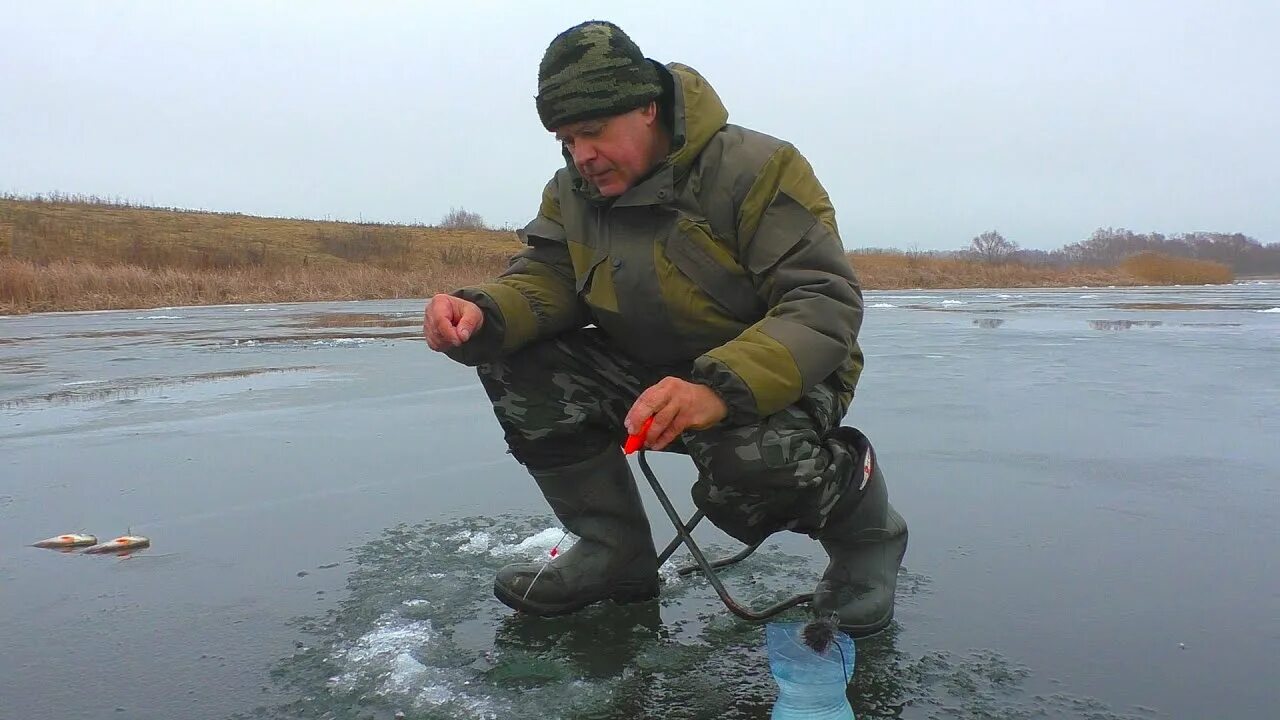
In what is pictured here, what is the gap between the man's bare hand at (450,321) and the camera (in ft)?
6.72

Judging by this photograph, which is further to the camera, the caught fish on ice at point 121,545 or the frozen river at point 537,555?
the caught fish on ice at point 121,545

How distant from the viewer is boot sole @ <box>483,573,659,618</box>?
85.6 inches

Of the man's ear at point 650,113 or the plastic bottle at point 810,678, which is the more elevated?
the man's ear at point 650,113

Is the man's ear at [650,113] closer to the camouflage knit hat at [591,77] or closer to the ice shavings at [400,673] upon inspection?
the camouflage knit hat at [591,77]

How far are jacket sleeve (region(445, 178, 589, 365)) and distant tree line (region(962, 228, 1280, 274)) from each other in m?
70.9

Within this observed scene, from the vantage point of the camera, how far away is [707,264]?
2074 mm

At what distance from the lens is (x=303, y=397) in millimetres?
5641

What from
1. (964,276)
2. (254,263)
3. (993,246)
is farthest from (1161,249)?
(254,263)

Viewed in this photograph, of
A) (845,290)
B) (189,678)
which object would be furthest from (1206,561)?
(189,678)

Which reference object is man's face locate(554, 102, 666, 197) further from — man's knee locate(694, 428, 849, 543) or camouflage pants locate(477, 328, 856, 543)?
man's knee locate(694, 428, 849, 543)

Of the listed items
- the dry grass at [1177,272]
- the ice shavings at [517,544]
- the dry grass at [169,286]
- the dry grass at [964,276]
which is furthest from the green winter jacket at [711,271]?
the dry grass at [1177,272]

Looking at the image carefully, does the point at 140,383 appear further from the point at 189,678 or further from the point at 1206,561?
the point at 1206,561

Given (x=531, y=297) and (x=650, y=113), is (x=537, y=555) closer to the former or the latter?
(x=531, y=297)

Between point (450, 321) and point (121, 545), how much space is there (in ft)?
4.64
